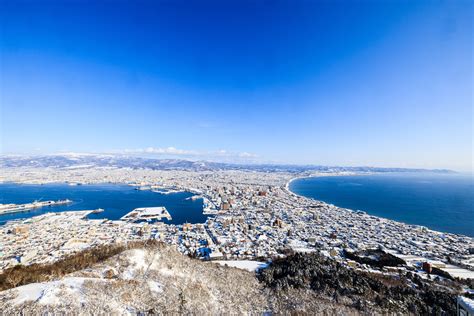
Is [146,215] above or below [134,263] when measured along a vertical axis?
below

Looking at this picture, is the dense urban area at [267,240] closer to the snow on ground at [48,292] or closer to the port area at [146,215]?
the port area at [146,215]

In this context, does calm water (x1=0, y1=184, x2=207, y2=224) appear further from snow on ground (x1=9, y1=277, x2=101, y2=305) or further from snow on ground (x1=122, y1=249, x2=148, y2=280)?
snow on ground (x1=9, y1=277, x2=101, y2=305)

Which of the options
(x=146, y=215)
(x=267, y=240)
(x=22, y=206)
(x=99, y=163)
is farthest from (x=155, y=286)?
(x=99, y=163)

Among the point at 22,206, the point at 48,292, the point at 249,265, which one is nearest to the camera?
the point at 48,292

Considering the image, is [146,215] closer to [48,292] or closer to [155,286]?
[155,286]

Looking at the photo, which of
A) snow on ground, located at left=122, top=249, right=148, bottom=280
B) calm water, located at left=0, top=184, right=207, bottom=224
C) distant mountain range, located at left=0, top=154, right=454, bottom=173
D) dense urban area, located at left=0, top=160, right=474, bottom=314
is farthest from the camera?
distant mountain range, located at left=0, top=154, right=454, bottom=173

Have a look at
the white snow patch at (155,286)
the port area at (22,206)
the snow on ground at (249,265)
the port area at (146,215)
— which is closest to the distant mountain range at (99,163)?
the port area at (22,206)

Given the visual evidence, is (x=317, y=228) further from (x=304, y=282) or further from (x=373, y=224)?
(x=304, y=282)

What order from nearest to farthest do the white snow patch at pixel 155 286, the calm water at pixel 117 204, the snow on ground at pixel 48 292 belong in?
1. the snow on ground at pixel 48 292
2. the white snow patch at pixel 155 286
3. the calm water at pixel 117 204

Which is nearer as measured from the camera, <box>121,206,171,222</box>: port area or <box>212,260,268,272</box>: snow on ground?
<box>212,260,268,272</box>: snow on ground

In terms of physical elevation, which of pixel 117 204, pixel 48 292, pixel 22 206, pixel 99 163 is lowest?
pixel 117 204

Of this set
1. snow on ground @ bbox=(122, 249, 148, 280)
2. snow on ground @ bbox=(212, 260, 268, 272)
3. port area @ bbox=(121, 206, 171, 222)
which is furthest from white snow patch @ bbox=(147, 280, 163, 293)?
port area @ bbox=(121, 206, 171, 222)

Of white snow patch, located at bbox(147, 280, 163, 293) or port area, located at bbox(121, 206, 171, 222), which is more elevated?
white snow patch, located at bbox(147, 280, 163, 293)
